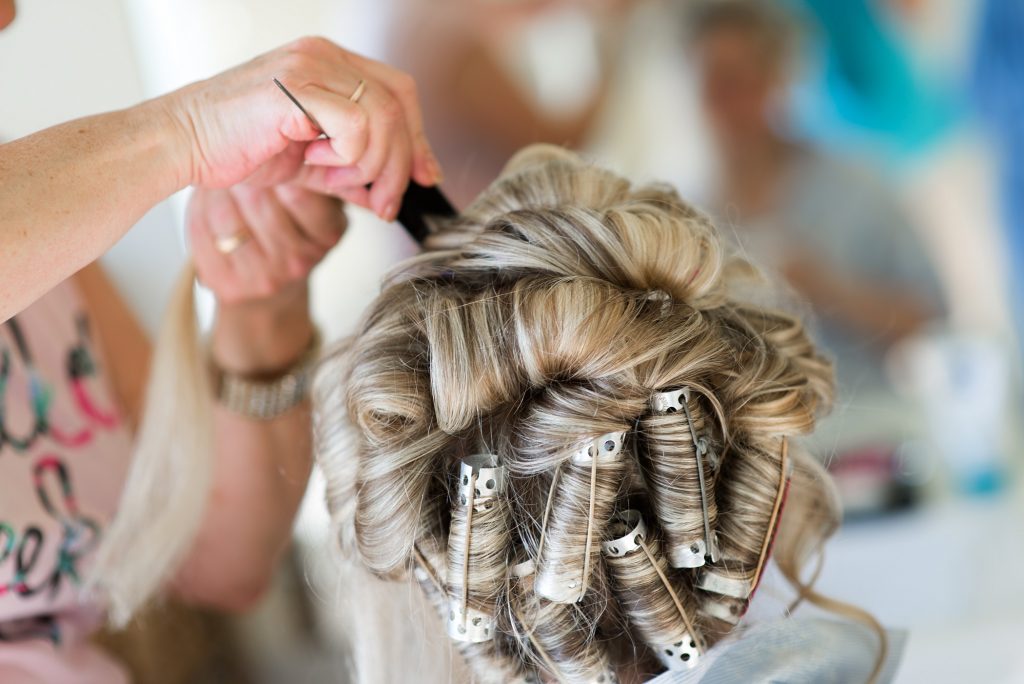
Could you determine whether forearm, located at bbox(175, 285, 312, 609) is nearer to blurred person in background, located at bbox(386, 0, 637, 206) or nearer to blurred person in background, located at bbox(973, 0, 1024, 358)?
blurred person in background, located at bbox(386, 0, 637, 206)

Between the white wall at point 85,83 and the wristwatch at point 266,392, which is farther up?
the white wall at point 85,83

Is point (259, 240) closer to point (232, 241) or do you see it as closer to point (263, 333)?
point (232, 241)

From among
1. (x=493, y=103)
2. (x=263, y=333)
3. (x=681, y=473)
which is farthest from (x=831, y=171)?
(x=681, y=473)

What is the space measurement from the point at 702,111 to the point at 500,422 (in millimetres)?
1498

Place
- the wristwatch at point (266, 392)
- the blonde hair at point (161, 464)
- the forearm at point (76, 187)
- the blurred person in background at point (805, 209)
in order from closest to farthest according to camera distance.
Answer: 1. the forearm at point (76, 187)
2. the blonde hair at point (161, 464)
3. the wristwatch at point (266, 392)
4. the blurred person in background at point (805, 209)

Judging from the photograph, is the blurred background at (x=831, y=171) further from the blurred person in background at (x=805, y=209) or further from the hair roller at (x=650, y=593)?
the hair roller at (x=650, y=593)

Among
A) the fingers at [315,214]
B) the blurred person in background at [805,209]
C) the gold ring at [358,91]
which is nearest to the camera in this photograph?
the gold ring at [358,91]

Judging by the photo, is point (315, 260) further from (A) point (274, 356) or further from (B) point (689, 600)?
(B) point (689, 600)

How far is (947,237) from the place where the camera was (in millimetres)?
2043

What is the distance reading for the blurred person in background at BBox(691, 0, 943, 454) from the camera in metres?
1.86

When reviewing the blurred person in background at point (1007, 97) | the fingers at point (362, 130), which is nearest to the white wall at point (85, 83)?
the fingers at point (362, 130)

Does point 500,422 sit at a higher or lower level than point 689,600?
higher

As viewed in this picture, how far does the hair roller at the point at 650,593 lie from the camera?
1.88 ft

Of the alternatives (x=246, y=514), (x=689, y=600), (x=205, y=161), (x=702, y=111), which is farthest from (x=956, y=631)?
(x=702, y=111)
